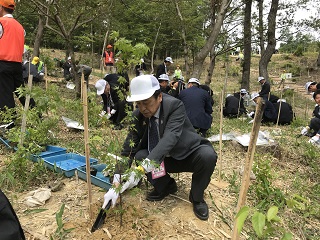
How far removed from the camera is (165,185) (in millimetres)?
2871

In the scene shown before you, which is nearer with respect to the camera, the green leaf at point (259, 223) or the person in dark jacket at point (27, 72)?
the green leaf at point (259, 223)

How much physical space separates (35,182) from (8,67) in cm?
162

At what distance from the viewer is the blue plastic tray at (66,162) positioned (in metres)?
3.23

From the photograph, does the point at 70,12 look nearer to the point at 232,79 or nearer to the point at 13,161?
the point at 13,161

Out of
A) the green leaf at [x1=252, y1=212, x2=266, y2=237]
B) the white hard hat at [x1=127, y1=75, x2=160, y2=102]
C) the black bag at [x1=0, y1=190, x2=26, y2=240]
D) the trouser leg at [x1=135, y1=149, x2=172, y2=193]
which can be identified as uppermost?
the white hard hat at [x1=127, y1=75, x2=160, y2=102]

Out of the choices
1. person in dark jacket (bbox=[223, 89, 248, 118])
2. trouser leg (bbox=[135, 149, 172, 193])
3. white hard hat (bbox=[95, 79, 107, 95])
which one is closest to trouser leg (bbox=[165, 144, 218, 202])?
trouser leg (bbox=[135, 149, 172, 193])

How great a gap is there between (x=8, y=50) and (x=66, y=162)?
1.61 m

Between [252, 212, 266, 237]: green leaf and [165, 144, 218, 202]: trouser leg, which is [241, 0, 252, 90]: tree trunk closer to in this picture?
[165, 144, 218, 202]: trouser leg

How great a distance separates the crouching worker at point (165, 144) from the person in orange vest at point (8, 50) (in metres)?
2.06

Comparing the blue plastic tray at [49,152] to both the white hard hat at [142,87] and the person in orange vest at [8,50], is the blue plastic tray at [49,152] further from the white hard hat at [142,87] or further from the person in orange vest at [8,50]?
the white hard hat at [142,87]

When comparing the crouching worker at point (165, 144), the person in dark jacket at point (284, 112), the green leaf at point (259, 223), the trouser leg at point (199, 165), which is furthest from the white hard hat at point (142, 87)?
the person in dark jacket at point (284, 112)

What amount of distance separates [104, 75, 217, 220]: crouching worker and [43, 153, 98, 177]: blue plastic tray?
3.02 ft

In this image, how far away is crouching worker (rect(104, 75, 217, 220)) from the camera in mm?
2285

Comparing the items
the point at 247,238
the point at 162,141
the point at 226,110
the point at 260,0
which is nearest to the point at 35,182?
the point at 162,141
